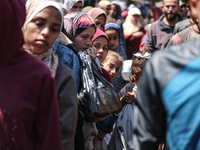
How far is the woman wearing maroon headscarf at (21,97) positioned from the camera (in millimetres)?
2229

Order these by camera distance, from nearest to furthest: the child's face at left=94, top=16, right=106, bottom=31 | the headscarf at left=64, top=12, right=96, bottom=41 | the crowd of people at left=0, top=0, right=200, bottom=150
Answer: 1. the crowd of people at left=0, top=0, right=200, bottom=150
2. the headscarf at left=64, top=12, right=96, bottom=41
3. the child's face at left=94, top=16, right=106, bottom=31

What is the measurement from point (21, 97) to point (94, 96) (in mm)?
815

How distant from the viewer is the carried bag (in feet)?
9.61

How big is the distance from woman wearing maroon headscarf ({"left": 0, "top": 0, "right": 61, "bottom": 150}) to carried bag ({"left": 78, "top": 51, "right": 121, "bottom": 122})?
653mm

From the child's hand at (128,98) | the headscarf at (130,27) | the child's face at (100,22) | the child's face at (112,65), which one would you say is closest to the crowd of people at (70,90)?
the child's hand at (128,98)

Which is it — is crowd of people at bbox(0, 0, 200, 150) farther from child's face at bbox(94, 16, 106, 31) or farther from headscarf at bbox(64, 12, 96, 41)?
child's face at bbox(94, 16, 106, 31)

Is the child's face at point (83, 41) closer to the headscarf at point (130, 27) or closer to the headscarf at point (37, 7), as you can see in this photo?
the headscarf at point (37, 7)

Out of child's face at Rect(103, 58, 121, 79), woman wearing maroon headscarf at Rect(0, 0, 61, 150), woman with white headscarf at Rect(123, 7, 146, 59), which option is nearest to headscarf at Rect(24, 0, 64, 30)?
woman wearing maroon headscarf at Rect(0, 0, 61, 150)

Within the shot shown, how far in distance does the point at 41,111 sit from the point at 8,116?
202mm

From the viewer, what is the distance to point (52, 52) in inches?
110

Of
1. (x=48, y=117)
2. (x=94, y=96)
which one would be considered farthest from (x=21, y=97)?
(x=94, y=96)

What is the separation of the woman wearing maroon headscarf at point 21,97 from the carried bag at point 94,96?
2.14ft

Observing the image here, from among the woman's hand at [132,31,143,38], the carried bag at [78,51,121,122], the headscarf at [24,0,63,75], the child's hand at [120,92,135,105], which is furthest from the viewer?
the woman's hand at [132,31,143,38]

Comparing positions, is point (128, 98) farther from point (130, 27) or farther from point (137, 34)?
point (130, 27)
